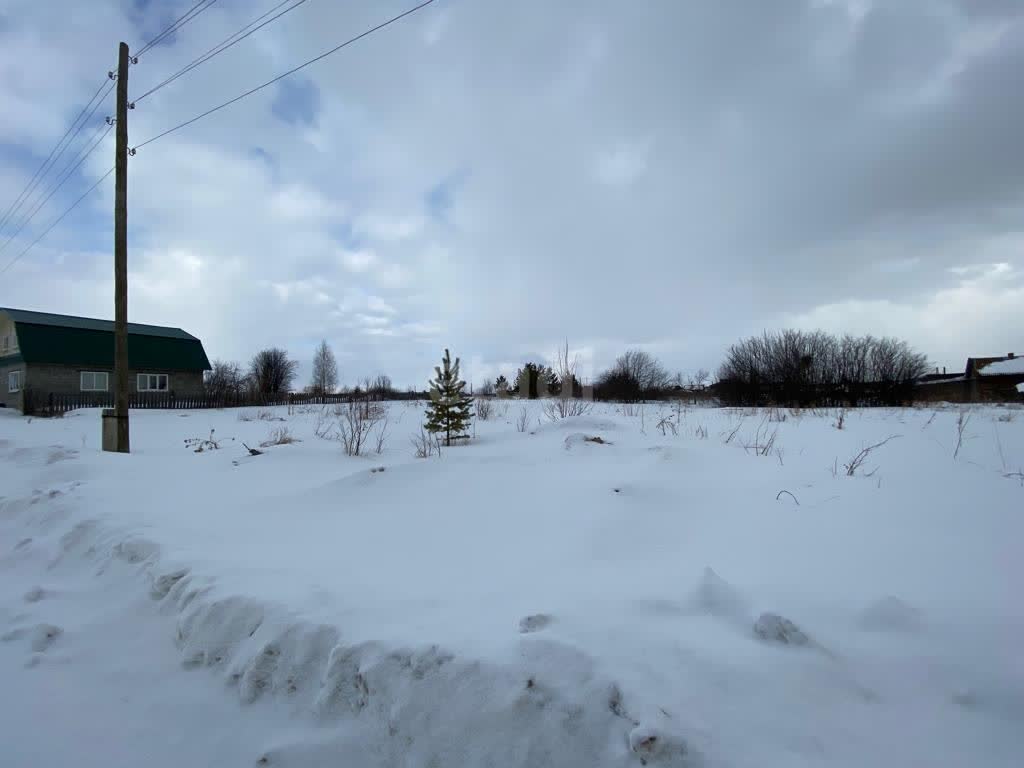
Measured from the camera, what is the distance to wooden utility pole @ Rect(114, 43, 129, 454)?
716 cm

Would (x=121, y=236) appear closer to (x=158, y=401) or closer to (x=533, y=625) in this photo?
(x=533, y=625)

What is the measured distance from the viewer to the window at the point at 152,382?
26578 mm

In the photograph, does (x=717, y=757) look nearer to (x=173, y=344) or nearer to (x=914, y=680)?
(x=914, y=680)

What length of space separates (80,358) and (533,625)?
1305 inches

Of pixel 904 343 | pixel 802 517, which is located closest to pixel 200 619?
pixel 802 517

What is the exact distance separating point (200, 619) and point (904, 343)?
26683 millimetres

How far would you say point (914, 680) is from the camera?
1.40 metres

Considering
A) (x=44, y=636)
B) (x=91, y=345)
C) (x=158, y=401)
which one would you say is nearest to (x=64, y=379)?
(x=91, y=345)

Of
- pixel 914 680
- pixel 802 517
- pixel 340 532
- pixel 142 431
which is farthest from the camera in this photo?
pixel 142 431

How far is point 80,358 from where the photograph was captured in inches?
969

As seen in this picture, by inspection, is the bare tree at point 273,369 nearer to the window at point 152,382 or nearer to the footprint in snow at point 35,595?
the window at point 152,382

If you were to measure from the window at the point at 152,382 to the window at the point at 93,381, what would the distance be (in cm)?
161

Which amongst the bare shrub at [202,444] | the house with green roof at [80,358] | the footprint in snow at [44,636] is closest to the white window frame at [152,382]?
the house with green roof at [80,358]

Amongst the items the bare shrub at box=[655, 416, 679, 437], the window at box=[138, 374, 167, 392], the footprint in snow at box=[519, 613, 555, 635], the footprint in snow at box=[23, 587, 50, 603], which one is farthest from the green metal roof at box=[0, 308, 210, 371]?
the footprint in snow at box=[519, 613, 555, 635]
